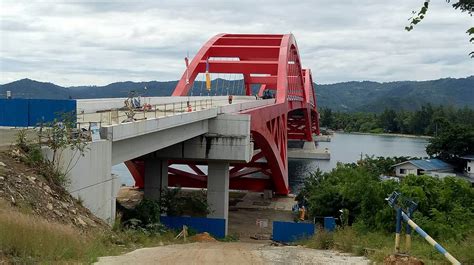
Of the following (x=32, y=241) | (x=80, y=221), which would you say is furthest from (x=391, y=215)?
(x=32, y=241)

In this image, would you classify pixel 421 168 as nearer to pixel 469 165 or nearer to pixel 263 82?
pixel 469 165

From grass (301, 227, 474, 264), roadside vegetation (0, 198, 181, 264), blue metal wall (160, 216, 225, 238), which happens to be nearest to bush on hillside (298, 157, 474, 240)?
grass (301, 227, 474, 264)

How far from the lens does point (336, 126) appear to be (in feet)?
538

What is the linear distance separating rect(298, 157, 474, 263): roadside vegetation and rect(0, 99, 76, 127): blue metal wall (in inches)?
269

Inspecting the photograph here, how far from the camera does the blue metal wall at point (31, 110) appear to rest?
1248 centimetres

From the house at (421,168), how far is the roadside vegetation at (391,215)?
76.2ft

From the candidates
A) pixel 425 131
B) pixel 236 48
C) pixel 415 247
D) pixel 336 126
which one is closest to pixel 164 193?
pixel 415 247

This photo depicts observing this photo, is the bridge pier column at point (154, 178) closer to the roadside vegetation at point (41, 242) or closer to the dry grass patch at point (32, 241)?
the roadside vegetation at point (41, 242)

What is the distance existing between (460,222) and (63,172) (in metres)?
12.3

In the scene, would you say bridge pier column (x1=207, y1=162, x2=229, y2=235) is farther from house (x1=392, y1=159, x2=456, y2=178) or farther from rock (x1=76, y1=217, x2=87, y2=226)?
house (x1=392, y1=159, x2=456, y2=178)

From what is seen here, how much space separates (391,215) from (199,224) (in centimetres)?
775

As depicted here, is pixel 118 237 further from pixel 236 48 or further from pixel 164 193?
pixel 236 48

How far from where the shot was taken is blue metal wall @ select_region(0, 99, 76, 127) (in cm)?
1248

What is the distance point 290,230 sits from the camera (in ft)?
71.4
